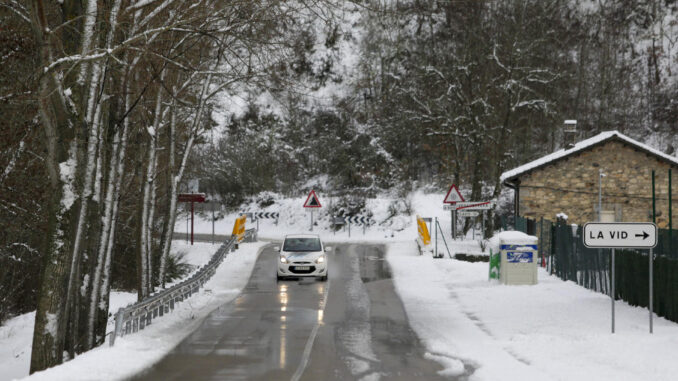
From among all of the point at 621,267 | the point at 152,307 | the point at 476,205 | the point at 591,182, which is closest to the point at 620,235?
the point at 621,267

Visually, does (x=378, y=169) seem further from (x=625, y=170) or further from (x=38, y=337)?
(x=38, y=337)

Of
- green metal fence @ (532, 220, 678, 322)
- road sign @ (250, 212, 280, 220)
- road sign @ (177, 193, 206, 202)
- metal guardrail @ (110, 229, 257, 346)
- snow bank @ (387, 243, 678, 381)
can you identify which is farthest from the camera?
road sign @ (250, 212, 280, 220)

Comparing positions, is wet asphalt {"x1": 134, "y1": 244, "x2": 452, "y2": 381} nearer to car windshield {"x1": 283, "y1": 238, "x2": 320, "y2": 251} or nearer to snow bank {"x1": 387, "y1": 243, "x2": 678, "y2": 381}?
snow bank {"x1": 387, "y1": 243, "x2": 678, "y2": 381}

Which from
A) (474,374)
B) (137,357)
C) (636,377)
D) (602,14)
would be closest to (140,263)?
(137,357)

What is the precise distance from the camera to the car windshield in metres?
26.0

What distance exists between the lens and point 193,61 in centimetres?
2088

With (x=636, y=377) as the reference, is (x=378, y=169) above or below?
above

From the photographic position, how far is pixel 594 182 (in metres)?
36.0

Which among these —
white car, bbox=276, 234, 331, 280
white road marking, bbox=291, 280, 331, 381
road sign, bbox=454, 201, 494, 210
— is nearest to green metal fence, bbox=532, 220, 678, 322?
road sign, bbox=454, 201, 494, 210

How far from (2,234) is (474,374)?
12344 millimetres

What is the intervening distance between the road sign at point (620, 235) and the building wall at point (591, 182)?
74.4 feet

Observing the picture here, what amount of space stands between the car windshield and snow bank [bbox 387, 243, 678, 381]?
13.2ft

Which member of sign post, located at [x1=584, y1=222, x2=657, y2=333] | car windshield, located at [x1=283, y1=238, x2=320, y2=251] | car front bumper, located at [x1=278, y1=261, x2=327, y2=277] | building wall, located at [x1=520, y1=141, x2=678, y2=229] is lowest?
car front bumper, located at [x1=278, y1=261, x2=327, y2=277]

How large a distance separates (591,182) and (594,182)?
0.45 feet
